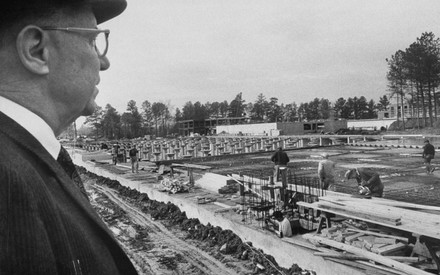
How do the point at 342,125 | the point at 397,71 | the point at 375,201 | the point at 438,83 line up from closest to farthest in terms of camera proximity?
the point at 375,201 → the point at 438,83 → the point at 397,71 → the point at 342,125

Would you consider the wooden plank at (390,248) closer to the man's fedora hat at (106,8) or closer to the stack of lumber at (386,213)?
the stack of lumber at (386,213)

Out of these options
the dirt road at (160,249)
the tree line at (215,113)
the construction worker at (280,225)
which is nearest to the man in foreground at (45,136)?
the dirt road at (160,249)

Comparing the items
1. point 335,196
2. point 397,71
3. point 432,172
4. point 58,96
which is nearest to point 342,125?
point 397,71

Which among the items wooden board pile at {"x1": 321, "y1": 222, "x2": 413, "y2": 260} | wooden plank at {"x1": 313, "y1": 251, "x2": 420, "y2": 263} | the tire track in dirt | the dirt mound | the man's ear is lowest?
the tire track in dirt

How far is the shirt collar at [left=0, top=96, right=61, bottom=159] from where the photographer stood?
3.32 feet

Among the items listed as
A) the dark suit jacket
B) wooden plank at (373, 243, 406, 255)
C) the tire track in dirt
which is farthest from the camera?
the tire track in dirt

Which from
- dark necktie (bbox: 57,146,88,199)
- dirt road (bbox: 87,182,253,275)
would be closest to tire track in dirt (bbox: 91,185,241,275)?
dirt road (bbox: 87,182,253,275)

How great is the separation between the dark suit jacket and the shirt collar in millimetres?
27

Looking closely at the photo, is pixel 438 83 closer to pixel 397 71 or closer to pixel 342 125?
pixel 397 71

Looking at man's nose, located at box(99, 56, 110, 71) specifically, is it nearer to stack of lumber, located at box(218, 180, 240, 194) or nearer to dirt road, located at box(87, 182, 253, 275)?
dirt road, located at box(87, 182, 253, 275)

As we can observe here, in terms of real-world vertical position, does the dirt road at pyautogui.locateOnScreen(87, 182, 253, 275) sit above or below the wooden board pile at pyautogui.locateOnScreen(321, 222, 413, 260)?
below

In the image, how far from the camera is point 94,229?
1073 millimetres

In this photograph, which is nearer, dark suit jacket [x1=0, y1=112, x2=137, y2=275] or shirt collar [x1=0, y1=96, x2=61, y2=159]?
dark suit jacket [x1=0, y1=112, x2=137, y2=275]

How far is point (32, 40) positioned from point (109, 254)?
68 cm
